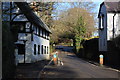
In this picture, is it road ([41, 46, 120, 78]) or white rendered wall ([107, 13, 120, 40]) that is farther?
white rendered wall ([107, 13, 120, 40])

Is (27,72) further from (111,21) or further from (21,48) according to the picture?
(111,21)

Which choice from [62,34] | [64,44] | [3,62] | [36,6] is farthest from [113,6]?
[64,44]

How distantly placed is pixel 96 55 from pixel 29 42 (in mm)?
11683

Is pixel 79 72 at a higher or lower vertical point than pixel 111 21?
lower

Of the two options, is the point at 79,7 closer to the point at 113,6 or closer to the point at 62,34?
the point at 62,34


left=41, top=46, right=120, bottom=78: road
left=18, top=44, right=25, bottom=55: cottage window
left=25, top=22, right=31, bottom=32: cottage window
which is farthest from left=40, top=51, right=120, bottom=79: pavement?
left=25, top=22, right=31, bottom=32: cottage window

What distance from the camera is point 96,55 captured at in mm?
31641

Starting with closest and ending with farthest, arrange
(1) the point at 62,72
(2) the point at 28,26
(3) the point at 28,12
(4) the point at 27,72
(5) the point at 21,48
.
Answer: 1. (4) the point at 27,72
2. (1) the point at 62,72
3. (3) the point at 28,12
4. (5) the point at 21,48
5. (2) the point at 28,26

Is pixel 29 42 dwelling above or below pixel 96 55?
above

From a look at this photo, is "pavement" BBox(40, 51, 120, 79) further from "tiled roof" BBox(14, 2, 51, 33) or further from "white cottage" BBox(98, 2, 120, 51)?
"white cottage" BBox(98, 2, 120, 51)

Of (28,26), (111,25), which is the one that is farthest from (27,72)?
(111,25)

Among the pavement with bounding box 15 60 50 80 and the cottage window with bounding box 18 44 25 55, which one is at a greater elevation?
the cottage window with bounding box 18 44 25 55

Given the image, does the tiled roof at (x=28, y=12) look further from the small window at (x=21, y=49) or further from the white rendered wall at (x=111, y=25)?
the white rendered wall at (x=111, y=25)

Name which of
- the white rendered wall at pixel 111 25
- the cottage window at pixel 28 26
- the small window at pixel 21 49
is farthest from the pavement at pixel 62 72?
the white rendered wall at pixel 111 25
